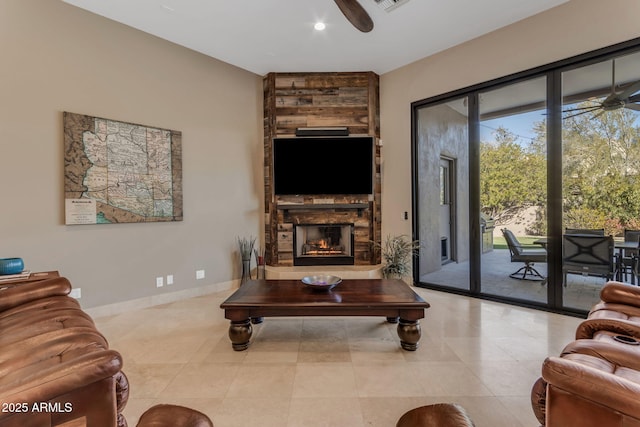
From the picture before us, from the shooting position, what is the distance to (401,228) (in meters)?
4.84

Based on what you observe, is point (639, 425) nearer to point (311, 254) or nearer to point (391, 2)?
point (391, 2)

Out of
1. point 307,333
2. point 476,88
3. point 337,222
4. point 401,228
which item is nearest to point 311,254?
point 337,222

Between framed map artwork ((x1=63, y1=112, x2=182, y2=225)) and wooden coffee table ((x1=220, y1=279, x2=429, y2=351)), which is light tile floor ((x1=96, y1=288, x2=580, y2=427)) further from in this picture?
framed map artwork ((x1=63, y1=112, x2=182, y2=225))

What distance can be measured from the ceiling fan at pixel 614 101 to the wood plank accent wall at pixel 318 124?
2.70m

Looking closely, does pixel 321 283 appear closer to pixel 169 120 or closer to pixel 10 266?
pixel 10 266

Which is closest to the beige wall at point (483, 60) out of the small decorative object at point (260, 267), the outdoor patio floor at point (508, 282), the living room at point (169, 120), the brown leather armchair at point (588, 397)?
the living room at point (169, 120)

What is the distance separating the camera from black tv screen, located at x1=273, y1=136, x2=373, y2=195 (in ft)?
15.6

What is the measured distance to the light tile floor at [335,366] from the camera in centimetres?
183

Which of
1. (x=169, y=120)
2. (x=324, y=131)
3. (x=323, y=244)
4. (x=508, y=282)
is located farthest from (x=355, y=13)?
(x=508, y=282)

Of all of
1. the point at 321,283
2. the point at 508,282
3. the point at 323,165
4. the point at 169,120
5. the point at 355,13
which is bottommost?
the point at 508,282

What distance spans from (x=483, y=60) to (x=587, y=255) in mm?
2790

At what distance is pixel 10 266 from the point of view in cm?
243

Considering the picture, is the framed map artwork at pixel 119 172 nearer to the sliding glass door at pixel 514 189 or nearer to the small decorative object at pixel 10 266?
the small decorative object at pixel 10 266

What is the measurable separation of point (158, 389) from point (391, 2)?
415 centimetres
